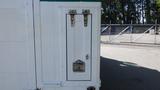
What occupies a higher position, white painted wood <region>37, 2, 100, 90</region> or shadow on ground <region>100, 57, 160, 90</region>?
white painted wood <region>37, 2, 100, 90</region>

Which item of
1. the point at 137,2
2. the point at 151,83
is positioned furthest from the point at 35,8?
the point at 137,2

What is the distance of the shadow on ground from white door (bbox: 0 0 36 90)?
15.8 ft

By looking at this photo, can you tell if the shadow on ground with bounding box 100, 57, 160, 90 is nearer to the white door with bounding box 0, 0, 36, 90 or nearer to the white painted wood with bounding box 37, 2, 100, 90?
the white painted wood with bounding box 37, 2, 100, 90

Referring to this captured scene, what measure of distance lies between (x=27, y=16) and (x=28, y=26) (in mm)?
122

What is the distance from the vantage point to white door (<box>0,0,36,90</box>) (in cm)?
345

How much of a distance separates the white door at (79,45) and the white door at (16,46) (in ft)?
1.52

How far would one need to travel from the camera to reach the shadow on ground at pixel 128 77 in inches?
334

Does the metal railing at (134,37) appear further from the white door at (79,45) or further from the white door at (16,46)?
the white door at (16,46)

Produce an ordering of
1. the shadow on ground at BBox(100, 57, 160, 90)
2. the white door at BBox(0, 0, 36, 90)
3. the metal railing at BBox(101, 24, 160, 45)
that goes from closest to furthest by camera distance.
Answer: the white door at BBox(0, 0, 36, 90) < the shadow on ground at BBox(100, 57, 160, 90) < the metal railing at BBox(101, 24, 160, 45)

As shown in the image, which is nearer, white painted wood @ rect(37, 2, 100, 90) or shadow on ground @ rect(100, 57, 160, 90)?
white painted wood @ rect(37, 2, 100, 90)

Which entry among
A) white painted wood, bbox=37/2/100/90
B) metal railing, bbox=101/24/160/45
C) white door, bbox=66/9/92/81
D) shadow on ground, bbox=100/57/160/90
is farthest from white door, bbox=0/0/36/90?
metal railing, bbox=101/24/160/45

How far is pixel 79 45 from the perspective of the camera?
3.54 m

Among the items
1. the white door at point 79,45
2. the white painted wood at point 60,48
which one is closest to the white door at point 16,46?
the white painted wood at point 60,48

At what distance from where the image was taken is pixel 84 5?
3.45 metres
